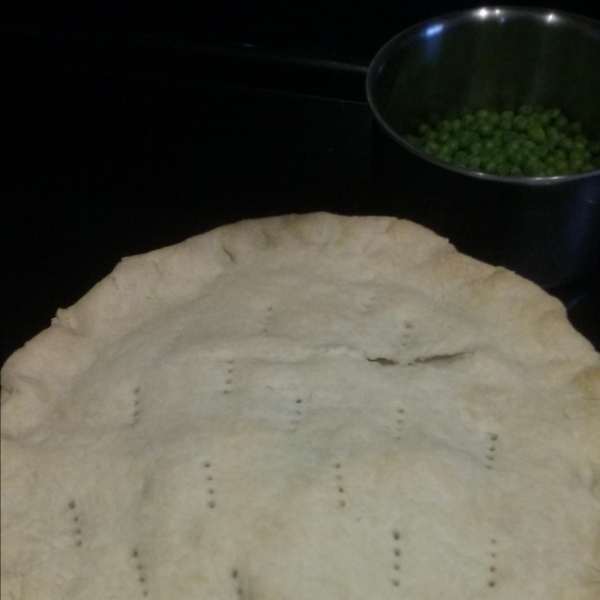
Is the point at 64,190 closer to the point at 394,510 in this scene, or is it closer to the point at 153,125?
the point at 153,125

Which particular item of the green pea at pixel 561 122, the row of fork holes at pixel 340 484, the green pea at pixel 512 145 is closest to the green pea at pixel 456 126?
the green pea at pixel 512 145

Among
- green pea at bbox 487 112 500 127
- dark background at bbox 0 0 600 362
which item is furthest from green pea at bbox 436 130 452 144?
dark background at bbox 0 0 600 362

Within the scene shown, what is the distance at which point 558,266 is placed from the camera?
1.71 m

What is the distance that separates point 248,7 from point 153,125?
0.39 m

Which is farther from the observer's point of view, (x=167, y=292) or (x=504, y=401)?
(x=167, y=292)

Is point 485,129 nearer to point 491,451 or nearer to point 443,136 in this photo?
point 443,136

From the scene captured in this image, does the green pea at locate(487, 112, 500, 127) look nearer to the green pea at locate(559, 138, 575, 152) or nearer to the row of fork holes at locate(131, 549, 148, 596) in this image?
the green pea at locate(559, 138, 575, 152)

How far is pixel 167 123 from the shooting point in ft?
7.25

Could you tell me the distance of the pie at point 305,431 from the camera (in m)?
1.12

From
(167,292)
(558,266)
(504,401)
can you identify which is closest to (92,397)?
(167,292)

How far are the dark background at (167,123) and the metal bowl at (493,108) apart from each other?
0.19 m

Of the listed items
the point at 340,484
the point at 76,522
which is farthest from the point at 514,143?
the point at 76,522

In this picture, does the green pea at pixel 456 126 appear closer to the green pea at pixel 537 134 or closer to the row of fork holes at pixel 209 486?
the green pea at pixel 537 134

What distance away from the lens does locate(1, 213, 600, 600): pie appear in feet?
3.68
